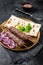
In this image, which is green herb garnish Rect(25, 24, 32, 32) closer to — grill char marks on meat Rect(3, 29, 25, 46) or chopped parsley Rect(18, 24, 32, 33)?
chopped parsley Rect(18, 24, 32, 33)

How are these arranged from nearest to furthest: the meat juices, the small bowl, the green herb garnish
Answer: the meat juices < the green herb garnish < the small bowl

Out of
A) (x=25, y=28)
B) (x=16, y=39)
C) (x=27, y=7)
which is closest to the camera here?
(x=16, y=39)

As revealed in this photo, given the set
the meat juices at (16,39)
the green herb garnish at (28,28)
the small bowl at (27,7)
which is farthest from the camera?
the small bowl at (27,7)

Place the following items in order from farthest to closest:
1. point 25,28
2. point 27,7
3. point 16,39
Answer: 1. point 27,7
2. point 25,28
3. point 16,39

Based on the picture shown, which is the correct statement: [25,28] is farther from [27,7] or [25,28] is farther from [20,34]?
[27,7]

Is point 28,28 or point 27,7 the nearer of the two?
point 28,28

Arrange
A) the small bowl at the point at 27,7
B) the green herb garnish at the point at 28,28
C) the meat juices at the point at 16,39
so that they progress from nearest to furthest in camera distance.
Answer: the meat juices at the point at 16,39
the green herb garnish at the point at 28,28
the small bowl at the point at 27,7

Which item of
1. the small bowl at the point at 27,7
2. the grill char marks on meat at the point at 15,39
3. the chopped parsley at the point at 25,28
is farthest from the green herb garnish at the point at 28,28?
the small bowl at the point at 27,7

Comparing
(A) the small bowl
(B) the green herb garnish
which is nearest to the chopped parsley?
(B) the green herb garnish

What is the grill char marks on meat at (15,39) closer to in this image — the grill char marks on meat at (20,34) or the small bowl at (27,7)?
the grill char marks on meat at (20,34)

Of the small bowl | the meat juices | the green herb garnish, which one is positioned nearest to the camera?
the meat juices

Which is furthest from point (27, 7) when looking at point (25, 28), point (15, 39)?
point (15, 39)

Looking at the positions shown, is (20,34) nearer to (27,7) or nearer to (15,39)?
(15,39)

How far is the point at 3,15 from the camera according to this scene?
1.56 metres
